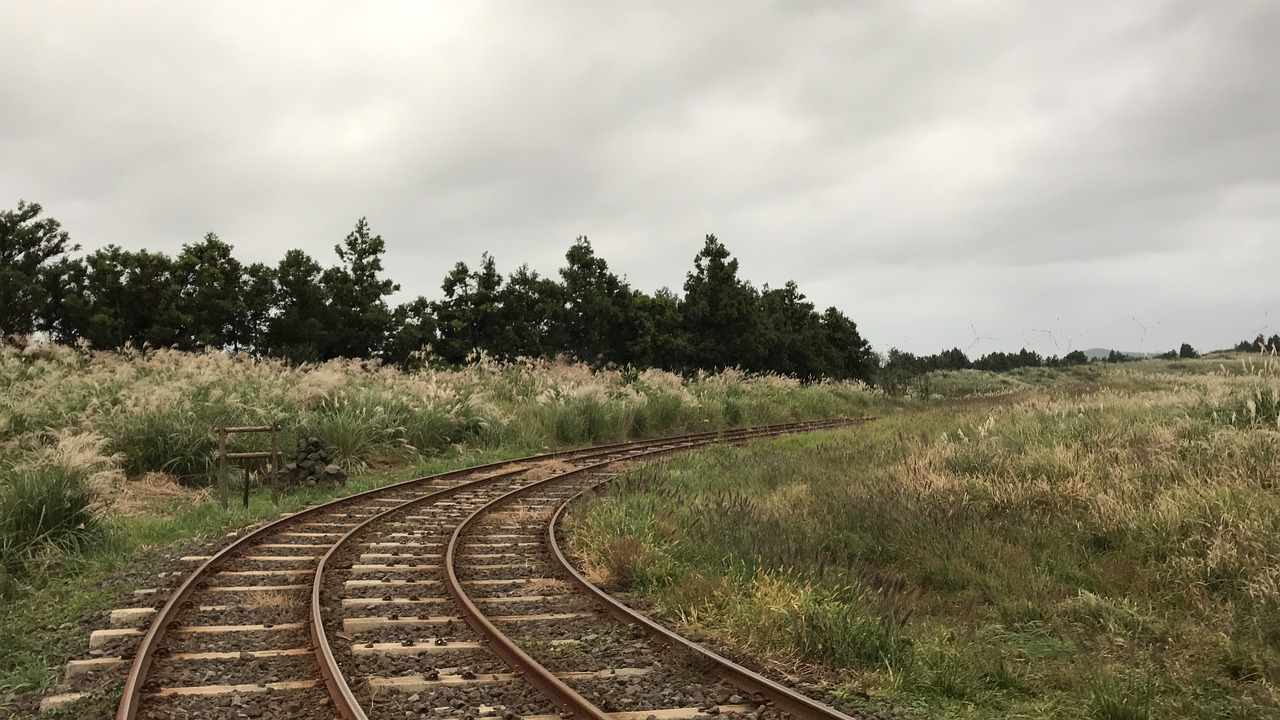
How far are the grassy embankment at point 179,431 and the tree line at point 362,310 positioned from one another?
1461 cm

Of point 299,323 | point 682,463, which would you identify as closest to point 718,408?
point 682,463

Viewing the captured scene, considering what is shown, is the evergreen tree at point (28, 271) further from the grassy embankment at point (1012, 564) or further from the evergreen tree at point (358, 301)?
the grassy embankment at point (1012, 564)

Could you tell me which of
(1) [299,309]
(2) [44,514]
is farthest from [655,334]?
(2) [44,514]

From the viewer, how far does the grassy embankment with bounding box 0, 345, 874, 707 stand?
856 centimetres

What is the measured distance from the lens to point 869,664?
5676mm

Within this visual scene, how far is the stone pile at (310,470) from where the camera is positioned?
567 inches

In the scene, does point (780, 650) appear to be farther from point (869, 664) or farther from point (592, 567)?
point (592, 567)

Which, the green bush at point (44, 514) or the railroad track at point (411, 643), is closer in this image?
the railroad track at point (411, 643)

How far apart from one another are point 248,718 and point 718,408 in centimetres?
2474

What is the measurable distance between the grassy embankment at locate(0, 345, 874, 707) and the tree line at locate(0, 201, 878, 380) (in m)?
14.6

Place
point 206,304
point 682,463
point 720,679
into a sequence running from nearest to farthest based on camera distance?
point 720,679 → point 682,463 → point 206,304

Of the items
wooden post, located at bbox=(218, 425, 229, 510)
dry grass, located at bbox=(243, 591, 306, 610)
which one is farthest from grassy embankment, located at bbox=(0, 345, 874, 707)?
dry grass, located at bbox=(243, 591, 306, 610)

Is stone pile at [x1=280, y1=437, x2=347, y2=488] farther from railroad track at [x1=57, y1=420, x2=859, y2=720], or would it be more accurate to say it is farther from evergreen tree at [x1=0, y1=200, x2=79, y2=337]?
evergreen tree at [x1=0, y1=200, x2=79, y2=337]

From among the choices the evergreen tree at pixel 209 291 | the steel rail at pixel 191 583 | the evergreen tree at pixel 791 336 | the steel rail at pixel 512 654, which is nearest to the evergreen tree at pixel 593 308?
the evergreen tree at pixel 791 336
